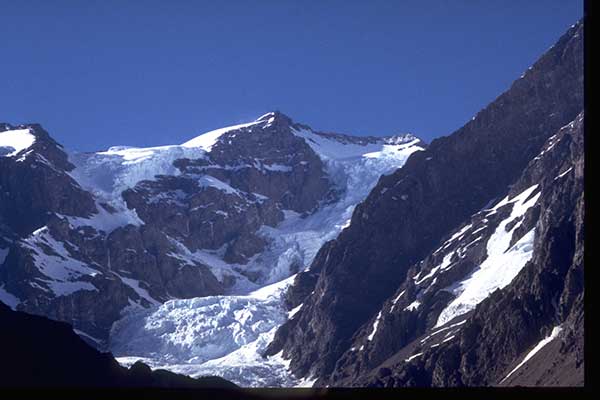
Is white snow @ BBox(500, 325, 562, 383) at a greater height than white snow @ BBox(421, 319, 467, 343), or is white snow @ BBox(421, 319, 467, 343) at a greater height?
white snow @ BBox(421, 319, 467, 343)

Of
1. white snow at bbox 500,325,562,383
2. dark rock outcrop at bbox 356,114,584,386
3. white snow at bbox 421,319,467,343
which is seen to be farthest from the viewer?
white snow at bbox 421,319,467,343

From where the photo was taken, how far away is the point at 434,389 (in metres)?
6.13

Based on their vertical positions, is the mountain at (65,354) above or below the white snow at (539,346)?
below

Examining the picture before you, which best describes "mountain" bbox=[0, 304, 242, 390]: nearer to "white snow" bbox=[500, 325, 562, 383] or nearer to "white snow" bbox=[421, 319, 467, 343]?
"white snow" bbox=[500, 325, 562, 383]

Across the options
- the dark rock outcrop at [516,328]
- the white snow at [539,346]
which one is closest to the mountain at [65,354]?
the white snow at [539,346]

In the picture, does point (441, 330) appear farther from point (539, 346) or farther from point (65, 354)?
point (65, 354)

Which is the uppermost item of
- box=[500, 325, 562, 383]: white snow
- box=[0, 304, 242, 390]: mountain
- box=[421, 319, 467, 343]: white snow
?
box=[421, 319, 467, 343]: white snow

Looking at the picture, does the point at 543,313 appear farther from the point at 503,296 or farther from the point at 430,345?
the point at 430,345

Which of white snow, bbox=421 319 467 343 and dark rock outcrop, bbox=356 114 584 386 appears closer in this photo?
dark rock outcrop, bbox=356 114 584 386

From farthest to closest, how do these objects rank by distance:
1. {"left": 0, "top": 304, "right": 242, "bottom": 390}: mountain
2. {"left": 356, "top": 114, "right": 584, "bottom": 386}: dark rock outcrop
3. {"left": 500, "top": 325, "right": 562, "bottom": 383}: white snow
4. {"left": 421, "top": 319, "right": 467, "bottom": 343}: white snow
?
{"left": 421, "top": 319, "right": 467, "bottom": 343}: white snow → {"left": 356, "top": 114, "right": 584, "bottom": 386}: dark rock outcrop → {"left": 500, "top": 325, "right": 562, "bottom": 383}: white snow → {"left": 0, "top": 304, "right": 242, "bottom": 390}: mountain

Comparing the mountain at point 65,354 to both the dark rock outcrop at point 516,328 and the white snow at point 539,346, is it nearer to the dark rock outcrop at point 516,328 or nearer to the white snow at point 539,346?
the white snow at point 539,346

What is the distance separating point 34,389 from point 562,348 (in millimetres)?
141316

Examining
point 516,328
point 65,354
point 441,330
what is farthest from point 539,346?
point 65,354

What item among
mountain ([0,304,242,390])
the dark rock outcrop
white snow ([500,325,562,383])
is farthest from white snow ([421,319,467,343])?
mountain ([0,304,242,390])
